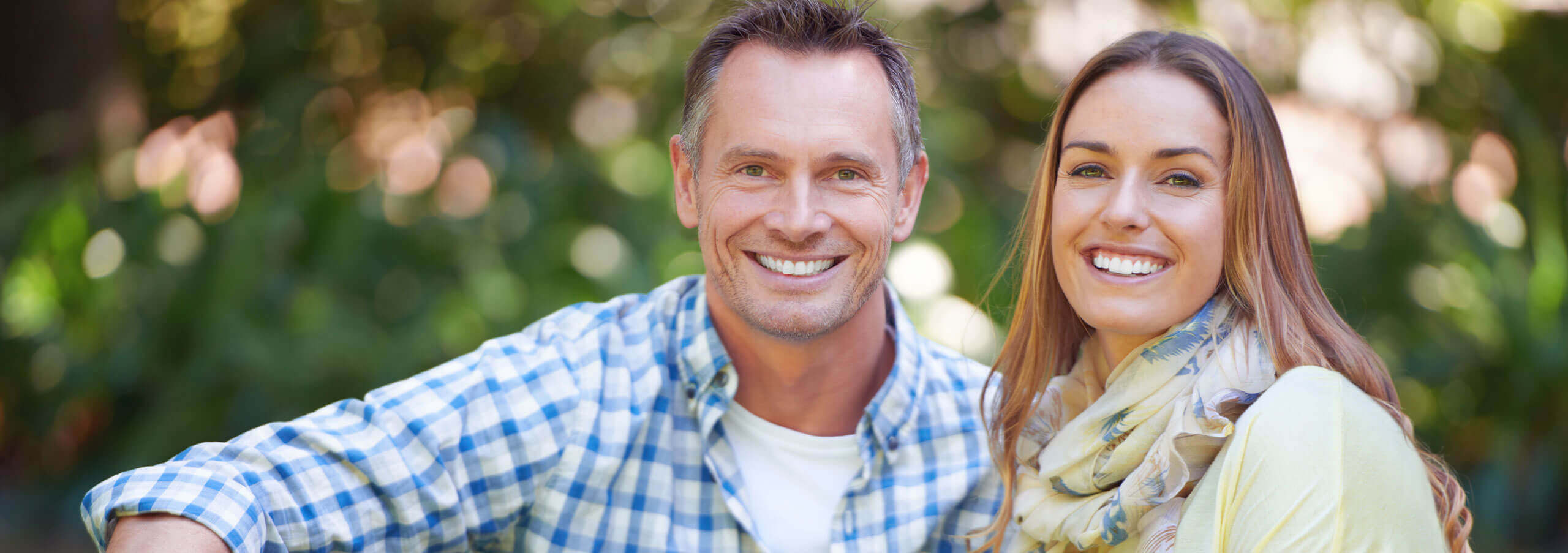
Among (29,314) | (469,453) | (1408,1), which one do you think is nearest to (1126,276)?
(469,453)

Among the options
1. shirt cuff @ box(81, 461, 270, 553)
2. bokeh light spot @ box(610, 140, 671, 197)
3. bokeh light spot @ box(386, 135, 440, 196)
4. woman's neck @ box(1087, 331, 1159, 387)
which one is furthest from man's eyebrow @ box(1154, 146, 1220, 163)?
bokeh light spot @ box(386, 135, 440, 196)

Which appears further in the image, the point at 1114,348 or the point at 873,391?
the point at 873,391

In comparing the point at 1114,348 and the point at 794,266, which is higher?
the point at 794,266

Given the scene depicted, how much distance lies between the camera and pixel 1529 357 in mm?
3723

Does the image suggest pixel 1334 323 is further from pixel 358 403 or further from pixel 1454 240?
pixel 1454 240

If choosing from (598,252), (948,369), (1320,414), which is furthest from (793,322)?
(598,252)

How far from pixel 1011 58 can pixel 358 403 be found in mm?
3654

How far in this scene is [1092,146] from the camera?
1555mm

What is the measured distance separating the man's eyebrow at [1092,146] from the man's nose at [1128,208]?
51 mm

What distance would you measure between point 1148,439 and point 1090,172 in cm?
41

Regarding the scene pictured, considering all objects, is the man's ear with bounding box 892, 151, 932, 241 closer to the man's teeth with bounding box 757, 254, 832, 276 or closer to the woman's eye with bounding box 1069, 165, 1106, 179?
the man's teeth with bounding box 757, 254, 832, 276

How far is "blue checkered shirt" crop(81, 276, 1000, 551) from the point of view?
1621 millimetres

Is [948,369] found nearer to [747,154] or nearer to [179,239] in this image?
[747,154]

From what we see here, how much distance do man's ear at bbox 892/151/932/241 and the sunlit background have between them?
53.1 inches
